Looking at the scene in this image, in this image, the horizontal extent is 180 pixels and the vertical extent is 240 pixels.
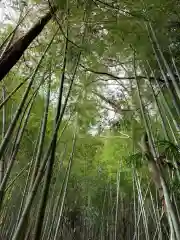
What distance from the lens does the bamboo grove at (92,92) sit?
1.62 m

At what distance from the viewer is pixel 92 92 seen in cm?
321

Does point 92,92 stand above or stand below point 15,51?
above

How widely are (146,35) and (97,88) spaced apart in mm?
1151

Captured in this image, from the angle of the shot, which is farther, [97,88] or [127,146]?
[127,146]

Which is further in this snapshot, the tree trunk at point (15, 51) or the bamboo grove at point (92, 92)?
the tree trunk at point (15, 51)

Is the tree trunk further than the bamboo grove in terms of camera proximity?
Yes

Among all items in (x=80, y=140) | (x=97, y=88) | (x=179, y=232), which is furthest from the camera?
(x=80, y=140)

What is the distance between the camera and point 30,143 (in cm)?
413

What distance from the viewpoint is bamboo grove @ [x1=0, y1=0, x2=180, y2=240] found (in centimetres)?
162

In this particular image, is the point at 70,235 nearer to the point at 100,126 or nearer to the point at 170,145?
the point at 100,126

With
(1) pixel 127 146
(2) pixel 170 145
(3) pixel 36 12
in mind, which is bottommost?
(2) pixel 170 145

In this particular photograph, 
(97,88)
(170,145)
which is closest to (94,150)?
(97,88)

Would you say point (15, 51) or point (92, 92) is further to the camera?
point (92, 92)

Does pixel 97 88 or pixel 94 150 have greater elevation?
pixel 94 150
